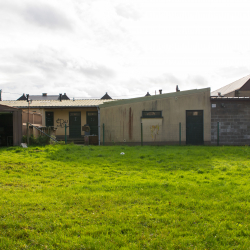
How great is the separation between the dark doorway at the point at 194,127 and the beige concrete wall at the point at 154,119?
244mm

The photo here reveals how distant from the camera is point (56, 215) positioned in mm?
3861

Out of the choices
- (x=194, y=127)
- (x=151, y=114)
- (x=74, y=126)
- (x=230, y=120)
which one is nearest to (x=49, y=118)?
(x=74, y=126)

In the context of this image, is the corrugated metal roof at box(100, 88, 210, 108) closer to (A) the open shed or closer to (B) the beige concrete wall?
(B) the beige concrete wall

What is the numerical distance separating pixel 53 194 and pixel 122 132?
10558 mm

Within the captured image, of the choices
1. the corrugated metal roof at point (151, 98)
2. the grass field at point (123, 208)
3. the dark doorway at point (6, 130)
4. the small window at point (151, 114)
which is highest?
the corrugated metal roof at point (151, 98)

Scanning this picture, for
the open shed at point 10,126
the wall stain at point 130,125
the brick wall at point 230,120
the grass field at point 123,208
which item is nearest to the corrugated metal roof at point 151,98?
the wall stain at point 130,125

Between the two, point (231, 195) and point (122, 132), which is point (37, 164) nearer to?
point (231, 195)

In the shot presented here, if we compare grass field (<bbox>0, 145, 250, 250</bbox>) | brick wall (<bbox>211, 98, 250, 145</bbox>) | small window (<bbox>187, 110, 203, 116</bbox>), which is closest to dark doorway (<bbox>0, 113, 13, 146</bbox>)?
grass field (<bbox>0, 145, 250, 250</bbox>)

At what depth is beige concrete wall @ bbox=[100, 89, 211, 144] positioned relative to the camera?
1540 centimetres

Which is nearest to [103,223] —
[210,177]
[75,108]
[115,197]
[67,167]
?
[115,197]

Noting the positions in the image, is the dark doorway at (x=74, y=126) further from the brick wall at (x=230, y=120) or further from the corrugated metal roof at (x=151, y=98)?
the brick wall at (x=230, y=120)

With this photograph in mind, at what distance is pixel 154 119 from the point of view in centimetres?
1539

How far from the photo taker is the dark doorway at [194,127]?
15.6 m

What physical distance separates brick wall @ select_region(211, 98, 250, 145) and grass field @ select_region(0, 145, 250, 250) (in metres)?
8.16
